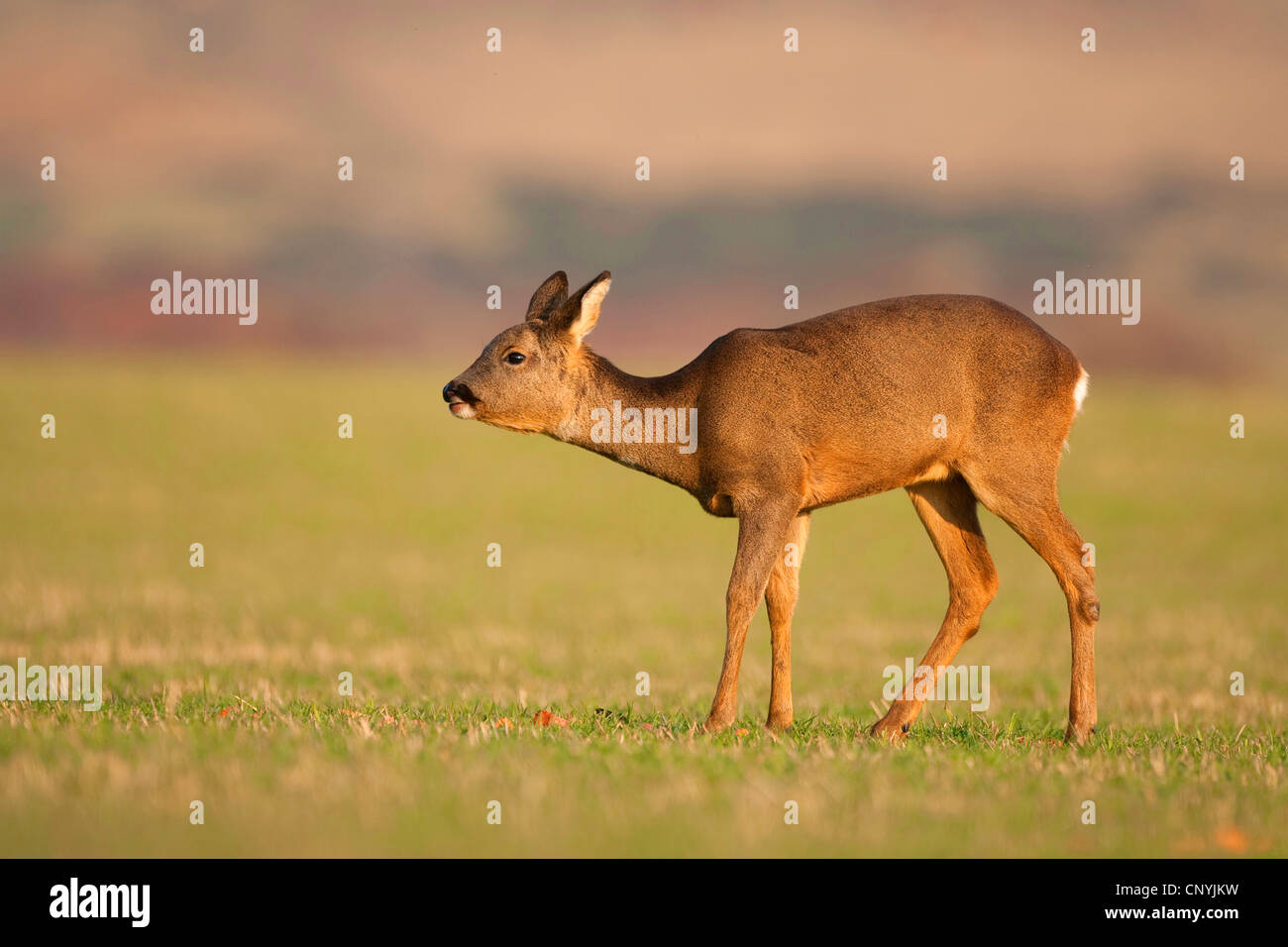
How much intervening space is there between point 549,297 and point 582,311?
458mm

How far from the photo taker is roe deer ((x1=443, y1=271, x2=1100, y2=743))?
9844mm

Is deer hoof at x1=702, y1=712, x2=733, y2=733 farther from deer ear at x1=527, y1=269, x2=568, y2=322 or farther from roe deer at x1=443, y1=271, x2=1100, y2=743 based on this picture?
deer ear at x1=527, y1=269, x2=568, y2=322

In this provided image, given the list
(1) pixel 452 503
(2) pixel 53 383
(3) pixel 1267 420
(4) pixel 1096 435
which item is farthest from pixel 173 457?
(3) pixel 1267 420

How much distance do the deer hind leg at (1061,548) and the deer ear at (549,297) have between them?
3167mm

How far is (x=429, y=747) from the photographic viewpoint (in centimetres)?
786

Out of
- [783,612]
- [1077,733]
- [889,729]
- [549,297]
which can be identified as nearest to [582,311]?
[549,297]

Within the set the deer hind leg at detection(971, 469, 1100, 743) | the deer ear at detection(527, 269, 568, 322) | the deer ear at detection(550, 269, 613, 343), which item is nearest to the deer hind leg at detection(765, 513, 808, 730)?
the deer hind leg at detection(971, 469, 1100, 743)

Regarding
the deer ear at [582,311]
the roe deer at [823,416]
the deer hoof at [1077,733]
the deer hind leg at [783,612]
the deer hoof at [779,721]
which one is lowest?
the deer hoof at [1077,733]

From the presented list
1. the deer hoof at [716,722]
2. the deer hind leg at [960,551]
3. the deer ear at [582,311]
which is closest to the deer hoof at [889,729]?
the deer hind leg at [960,551]

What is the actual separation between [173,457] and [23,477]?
494 cm

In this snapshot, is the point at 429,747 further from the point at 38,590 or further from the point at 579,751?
the point at 38,590

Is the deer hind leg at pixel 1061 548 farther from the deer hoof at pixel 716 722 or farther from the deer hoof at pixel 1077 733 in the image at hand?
the deer hoof at pixel 716 722

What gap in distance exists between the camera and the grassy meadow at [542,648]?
6621mm

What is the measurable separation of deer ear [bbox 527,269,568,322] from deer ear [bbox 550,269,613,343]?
243 mm
